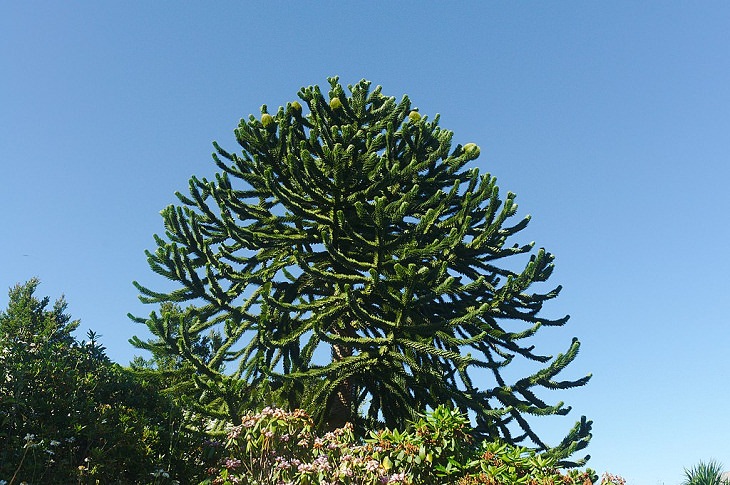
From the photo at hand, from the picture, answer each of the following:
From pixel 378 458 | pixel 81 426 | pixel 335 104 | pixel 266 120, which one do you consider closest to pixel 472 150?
pixel 335 104

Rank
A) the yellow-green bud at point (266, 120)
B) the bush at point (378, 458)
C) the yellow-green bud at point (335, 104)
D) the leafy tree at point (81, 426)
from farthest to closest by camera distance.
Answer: the yellow-green bud at point (335, 104) → the yellow-green bud at point (266, 120) → the bush at point (378, 458) → the leafy tree at point (81, 426)

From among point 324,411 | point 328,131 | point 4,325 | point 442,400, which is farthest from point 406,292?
point 4,325

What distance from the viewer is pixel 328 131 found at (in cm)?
1109

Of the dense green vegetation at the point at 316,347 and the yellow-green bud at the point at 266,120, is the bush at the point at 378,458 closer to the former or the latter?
the dense green vegetation at the point at 316,347

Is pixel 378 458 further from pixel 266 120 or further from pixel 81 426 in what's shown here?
pixel 266 120

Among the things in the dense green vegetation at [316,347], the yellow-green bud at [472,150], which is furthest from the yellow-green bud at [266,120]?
the yellow-green bud at [472,150]

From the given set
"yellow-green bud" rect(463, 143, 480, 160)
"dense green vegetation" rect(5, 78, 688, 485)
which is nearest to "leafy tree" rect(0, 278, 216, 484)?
"dense green vegetation" rect(5, 78, 688, 485)

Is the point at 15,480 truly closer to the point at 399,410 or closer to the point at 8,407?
the point at 8,407

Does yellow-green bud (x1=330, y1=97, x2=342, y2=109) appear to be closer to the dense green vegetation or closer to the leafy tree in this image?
the dense green vegetation

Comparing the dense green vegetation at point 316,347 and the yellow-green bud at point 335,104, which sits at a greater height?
the yellow-green bud at point 335,104

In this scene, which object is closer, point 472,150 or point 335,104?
point 335,104

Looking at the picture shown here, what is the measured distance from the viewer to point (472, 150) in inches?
472

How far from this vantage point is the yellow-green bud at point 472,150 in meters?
12.0

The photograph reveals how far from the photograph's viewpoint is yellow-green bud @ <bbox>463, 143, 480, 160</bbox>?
39.3 ft
